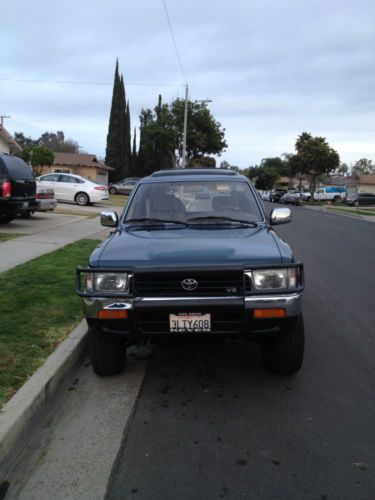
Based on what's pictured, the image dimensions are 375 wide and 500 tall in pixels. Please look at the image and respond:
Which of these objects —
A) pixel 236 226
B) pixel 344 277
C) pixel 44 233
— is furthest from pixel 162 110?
pixel 236 226

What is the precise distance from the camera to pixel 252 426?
326 centimetres

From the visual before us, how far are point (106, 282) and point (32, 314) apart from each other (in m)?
2.04

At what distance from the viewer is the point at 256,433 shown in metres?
3.17

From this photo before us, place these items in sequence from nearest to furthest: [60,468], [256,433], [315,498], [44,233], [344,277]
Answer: [315,498]
[60,468]
[256,433]
[344,277]
[44,233]

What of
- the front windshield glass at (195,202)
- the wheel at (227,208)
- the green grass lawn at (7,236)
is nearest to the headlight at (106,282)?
the front windshield glass at (195,202)

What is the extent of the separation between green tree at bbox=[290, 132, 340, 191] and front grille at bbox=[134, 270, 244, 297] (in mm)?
52826

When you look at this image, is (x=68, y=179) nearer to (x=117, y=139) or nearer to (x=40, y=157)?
(x=40, y=157)

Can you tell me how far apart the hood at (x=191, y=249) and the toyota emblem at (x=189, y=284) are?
0.39 feet

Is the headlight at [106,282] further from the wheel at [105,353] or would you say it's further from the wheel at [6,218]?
the wheel at [6,218]

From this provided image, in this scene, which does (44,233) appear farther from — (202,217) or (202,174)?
(202,217)

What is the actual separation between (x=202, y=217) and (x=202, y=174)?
1.07 meters

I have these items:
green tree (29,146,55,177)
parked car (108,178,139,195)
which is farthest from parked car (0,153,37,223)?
green tree (29,146,55,177)

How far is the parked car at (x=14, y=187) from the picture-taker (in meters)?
11.7

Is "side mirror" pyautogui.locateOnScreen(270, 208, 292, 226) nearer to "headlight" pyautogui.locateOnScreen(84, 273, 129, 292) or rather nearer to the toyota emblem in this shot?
the toyota emblem
